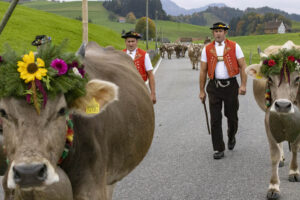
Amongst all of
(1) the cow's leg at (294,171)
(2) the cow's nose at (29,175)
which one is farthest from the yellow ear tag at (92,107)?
(1) the cow's leg at (294,171)

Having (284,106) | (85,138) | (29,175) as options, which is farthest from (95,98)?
(284,106)

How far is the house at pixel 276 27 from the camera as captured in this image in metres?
159

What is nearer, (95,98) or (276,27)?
(95,98)

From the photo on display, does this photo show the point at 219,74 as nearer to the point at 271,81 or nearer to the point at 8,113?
the point at 271,81

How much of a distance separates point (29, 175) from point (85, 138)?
82 centimetres

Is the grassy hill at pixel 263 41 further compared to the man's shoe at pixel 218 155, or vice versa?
the grassy hill at pixel 263 41

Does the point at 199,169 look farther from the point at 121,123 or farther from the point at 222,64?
the point at 121,123

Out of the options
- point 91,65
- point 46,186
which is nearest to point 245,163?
point 91,65

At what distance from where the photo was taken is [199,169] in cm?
634

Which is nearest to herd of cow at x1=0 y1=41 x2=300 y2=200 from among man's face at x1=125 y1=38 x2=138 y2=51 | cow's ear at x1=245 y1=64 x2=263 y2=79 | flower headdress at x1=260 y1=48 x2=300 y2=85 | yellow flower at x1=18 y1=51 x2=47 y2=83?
yellow flower at x1=18 y1=51 x2=47 y2=83

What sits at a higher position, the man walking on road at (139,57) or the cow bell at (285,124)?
the man walking on road at (139,57)

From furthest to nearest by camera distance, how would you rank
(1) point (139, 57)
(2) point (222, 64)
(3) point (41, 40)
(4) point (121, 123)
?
1. (1) point (139, 57)
2. (2) point (222, 64)
3. (3) point (41, 40)
4. (4) point (121, 123)

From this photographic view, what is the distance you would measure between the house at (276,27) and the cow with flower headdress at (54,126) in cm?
16059

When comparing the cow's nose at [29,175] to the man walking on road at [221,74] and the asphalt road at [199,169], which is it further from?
the man walking on road at [221,74]
